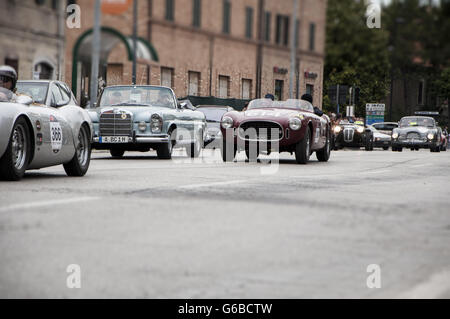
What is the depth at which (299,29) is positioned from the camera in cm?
688

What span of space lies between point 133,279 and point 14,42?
1.58 metres

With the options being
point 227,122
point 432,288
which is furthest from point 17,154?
point 227,122

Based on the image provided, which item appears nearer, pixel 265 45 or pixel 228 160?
pixel 265 45

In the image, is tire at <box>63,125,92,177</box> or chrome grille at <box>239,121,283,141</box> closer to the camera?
tire at <box>63,125,92,177</box>

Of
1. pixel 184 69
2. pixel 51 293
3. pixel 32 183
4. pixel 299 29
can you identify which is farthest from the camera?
pixel 32 183

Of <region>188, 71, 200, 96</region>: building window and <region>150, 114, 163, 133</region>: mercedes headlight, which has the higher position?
<region>188, 71, 200, 96</region>: building window

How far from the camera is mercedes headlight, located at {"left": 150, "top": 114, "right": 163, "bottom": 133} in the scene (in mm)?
19102

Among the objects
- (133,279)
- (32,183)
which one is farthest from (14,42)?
(32,183)

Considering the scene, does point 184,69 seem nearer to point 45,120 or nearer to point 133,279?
point 133,279

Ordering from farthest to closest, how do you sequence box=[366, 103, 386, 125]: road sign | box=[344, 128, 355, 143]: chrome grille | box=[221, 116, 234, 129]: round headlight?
box=[366, 103, 386, 125]: road sign < box=[344, 128, 355, 143]: chrome grille < box=[221, 116, 234, 129]: round headlight

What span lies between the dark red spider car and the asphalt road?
24.1ft

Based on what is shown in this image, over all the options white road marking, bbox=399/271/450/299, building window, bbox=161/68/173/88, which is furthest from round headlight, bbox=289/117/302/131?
white road marking, bbox=399/271/450/299

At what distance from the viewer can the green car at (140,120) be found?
62.3ft

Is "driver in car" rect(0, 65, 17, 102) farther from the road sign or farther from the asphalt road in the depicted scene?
the road sign
